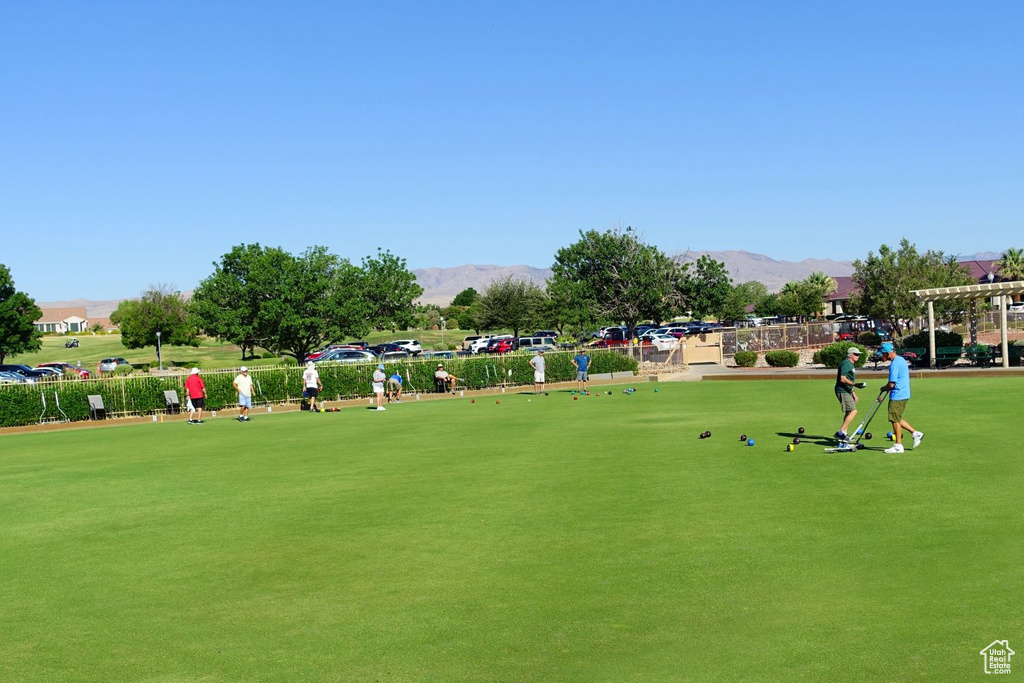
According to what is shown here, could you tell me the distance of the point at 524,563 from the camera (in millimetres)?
9617

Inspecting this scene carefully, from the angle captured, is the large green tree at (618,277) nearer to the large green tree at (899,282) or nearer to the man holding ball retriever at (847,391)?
the large green tree at (899,282)

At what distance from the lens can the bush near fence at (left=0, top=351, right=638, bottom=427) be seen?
30078mm

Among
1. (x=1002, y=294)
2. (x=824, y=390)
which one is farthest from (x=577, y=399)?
(x=1002, y=294)

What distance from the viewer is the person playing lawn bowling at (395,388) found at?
33.5 meters

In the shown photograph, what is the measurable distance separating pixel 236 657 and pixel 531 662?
7.29 ft

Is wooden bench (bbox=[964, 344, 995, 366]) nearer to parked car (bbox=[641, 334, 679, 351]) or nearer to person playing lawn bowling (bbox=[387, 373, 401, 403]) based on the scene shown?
parked car (bbox=[641, 334, 679, 351])

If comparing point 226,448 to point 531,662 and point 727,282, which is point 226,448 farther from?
point 727,282

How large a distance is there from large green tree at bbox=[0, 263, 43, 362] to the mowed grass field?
5226 centimetres

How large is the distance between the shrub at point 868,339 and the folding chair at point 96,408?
40.6 m

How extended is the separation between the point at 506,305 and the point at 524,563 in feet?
253

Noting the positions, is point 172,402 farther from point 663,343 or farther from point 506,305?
point 506,305

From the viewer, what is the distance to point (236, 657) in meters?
7.24

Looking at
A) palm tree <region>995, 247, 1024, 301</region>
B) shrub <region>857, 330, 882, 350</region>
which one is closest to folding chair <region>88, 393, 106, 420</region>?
shrub <region>857, 330, 882, 350</region>

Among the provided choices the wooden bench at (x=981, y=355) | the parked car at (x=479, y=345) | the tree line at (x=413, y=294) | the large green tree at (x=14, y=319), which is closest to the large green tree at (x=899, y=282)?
the tree line at (x=413, y=294)
